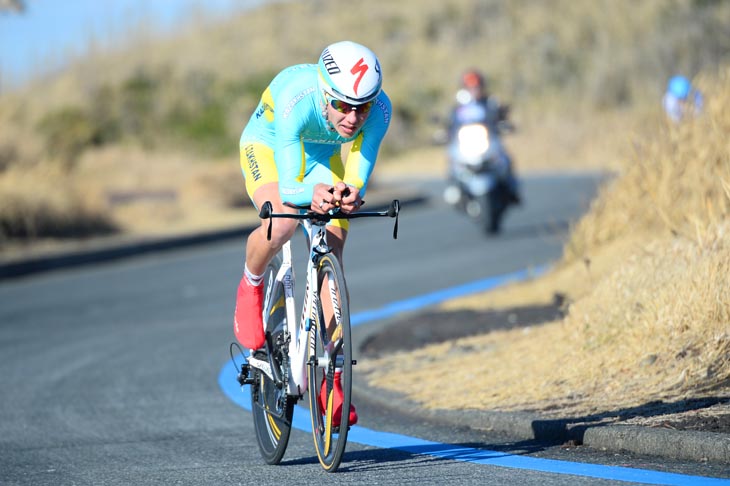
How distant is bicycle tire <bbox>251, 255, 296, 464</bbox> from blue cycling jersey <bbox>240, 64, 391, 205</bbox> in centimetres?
64

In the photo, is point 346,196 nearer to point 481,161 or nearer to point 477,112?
point 481,161

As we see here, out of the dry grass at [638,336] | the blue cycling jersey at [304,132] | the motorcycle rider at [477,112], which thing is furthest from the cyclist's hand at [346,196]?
the motorcycle rider at [477,112]

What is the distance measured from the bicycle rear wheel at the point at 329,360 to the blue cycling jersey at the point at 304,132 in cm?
39

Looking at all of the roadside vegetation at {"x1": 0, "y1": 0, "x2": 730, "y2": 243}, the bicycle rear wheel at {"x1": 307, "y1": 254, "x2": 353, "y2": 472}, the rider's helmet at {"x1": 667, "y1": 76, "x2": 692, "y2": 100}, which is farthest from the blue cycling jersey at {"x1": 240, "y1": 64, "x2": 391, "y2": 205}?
the roadside vegetation at {"x1": 0, "y1": 0, "x2": 730, "y2": 243}

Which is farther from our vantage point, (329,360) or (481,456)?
(481,456)

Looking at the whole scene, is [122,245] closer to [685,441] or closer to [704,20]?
[685,441]

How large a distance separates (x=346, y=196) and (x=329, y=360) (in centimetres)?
74

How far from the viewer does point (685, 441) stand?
555 centimetres

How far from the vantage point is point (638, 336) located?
275 inches

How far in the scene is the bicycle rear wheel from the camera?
17.8ft

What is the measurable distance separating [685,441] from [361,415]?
2306 mm

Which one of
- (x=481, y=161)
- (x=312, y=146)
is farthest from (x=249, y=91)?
(x=312, y=146)

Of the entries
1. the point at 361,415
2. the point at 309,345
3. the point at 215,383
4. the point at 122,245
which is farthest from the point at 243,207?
the point at 309,345

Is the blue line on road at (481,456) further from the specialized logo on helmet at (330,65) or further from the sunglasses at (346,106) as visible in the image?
the specialized logo on helmet at (330,65)
